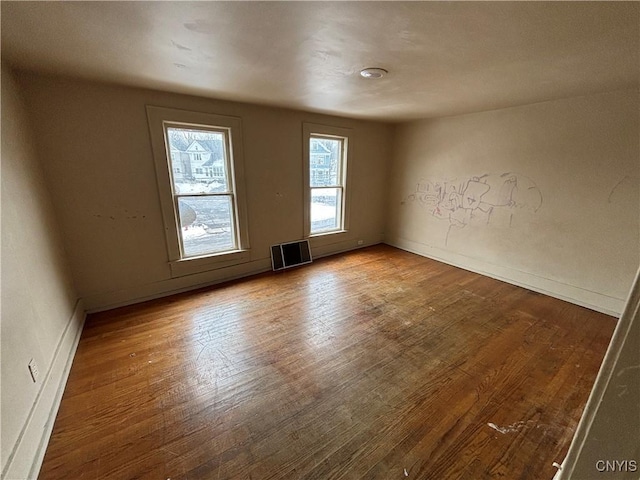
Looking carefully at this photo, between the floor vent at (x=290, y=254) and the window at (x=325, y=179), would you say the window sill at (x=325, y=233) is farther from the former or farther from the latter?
the floor vent at (x=290, y=254)

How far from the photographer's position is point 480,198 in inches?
143

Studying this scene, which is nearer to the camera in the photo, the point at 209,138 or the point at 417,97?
the point at 417,97

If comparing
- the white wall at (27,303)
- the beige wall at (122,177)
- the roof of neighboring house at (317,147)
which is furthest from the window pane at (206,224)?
the roof of neighboring house at (317,147)

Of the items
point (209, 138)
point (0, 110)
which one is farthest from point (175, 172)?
point (0, 110)

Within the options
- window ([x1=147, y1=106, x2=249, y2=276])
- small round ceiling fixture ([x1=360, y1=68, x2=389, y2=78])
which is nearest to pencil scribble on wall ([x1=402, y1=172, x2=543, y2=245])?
small round ceiling fixture ([x1=360, y1=68, x2=389, y2=78])

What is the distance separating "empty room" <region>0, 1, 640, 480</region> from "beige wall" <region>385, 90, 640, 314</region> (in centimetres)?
2

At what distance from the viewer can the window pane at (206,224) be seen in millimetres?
3129

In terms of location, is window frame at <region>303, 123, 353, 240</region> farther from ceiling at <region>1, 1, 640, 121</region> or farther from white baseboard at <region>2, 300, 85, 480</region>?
white baseboard at <region>2, 300, 85, 480</region>

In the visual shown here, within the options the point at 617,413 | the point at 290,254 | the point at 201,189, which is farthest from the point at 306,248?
the point at 617,413

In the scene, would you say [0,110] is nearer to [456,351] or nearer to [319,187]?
[319,187]

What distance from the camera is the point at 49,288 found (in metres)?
1.95

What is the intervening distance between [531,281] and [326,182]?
3.09 meters

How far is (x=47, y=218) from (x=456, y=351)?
3.59 metres

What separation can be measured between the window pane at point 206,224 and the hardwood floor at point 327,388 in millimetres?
647
